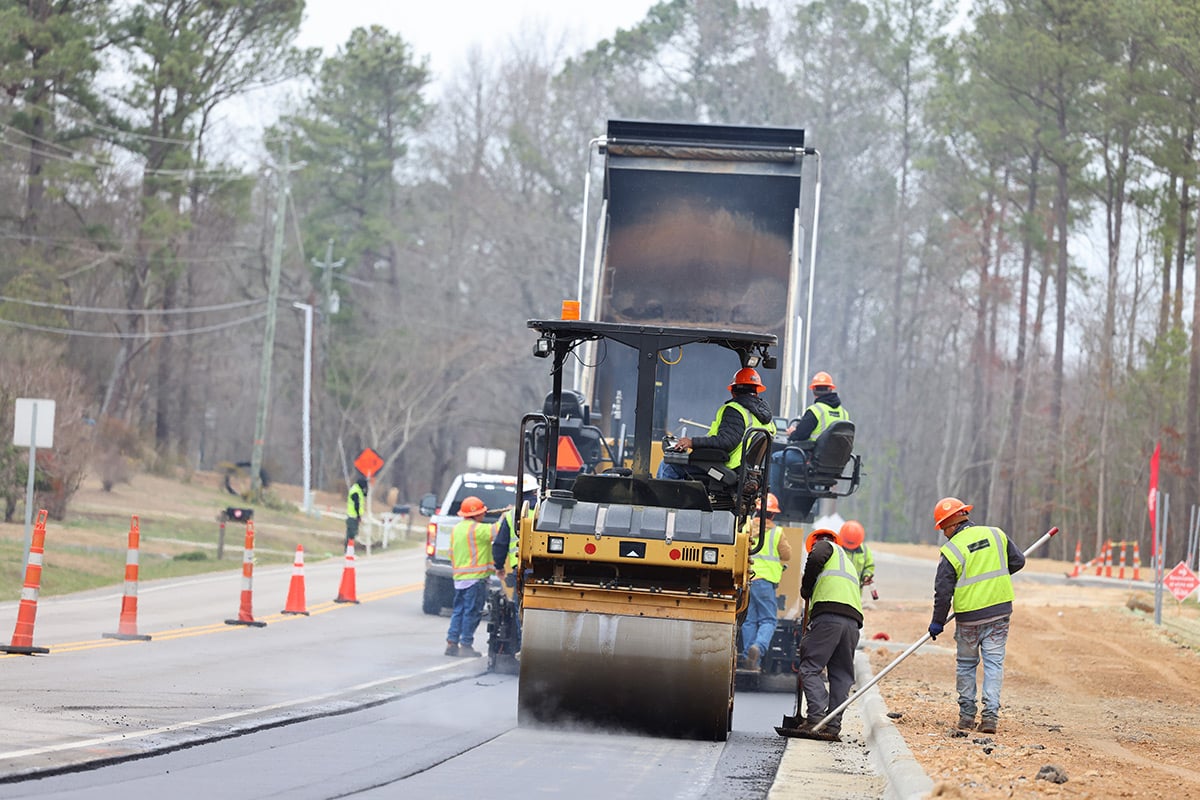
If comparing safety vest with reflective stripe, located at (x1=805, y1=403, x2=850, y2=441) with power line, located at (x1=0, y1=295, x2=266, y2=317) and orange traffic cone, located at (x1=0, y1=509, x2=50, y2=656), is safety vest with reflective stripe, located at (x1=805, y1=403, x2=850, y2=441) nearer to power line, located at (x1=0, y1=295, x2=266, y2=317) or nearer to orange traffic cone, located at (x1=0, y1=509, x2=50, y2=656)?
orange traffic cone, located at (x1=0, y1=509, x2=50, y2=656)

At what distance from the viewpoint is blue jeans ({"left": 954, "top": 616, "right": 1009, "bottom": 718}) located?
1245 centimetres

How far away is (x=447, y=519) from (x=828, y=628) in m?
10.5

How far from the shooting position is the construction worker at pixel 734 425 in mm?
11602

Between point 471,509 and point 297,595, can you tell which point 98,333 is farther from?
point 471,509

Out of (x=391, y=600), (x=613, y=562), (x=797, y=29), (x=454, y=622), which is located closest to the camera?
(x=613, y=562)

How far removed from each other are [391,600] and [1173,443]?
29.7 meters

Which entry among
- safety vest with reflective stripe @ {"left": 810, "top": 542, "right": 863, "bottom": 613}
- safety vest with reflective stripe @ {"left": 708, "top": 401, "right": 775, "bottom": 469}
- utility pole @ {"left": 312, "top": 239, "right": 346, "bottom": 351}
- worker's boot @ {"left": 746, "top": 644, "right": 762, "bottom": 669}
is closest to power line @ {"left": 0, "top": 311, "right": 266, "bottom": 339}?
utility pole @ {"left": 312, "top": 239, "right": 346, "bottom": 351}

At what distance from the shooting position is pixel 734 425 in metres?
11.6

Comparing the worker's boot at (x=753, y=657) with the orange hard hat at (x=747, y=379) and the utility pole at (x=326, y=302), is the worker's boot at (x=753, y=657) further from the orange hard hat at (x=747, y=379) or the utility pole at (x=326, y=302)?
the utility pole at (x=326, y=302)

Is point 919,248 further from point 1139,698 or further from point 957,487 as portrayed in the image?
point 1139,698

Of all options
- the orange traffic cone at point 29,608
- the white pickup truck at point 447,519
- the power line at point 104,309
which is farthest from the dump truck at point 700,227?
the power line at point 104,309

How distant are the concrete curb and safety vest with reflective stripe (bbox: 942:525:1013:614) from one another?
3.59 feet

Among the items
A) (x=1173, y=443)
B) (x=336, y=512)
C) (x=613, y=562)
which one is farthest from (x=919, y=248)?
(x=613, y=562)

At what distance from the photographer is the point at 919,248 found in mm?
67438
